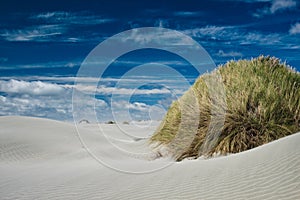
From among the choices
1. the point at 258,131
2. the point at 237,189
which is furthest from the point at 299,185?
the point at 258,131

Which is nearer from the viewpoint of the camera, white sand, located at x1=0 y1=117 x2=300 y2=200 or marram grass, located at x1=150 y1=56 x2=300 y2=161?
white sand, located at x1=0 y1=117 x2=300 y2=200

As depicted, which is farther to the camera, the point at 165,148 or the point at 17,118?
the point at 17,118

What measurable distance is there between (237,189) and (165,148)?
5154 millimetres

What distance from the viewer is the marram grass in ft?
28.4

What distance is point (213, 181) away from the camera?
17.7 ft

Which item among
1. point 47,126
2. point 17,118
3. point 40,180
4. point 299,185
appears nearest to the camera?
point 299,185

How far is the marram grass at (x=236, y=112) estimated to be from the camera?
8648 mm

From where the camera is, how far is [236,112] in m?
8.79

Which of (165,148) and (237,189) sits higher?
(165,148)

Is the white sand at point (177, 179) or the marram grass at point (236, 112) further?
the marram grass at point (236, 112)

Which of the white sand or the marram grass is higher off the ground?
the marram grass

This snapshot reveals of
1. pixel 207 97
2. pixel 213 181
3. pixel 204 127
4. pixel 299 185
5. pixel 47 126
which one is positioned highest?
pixel 47 126

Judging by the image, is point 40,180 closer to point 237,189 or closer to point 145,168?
point 145,168

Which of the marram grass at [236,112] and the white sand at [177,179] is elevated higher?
the marram grass at [236,112]
